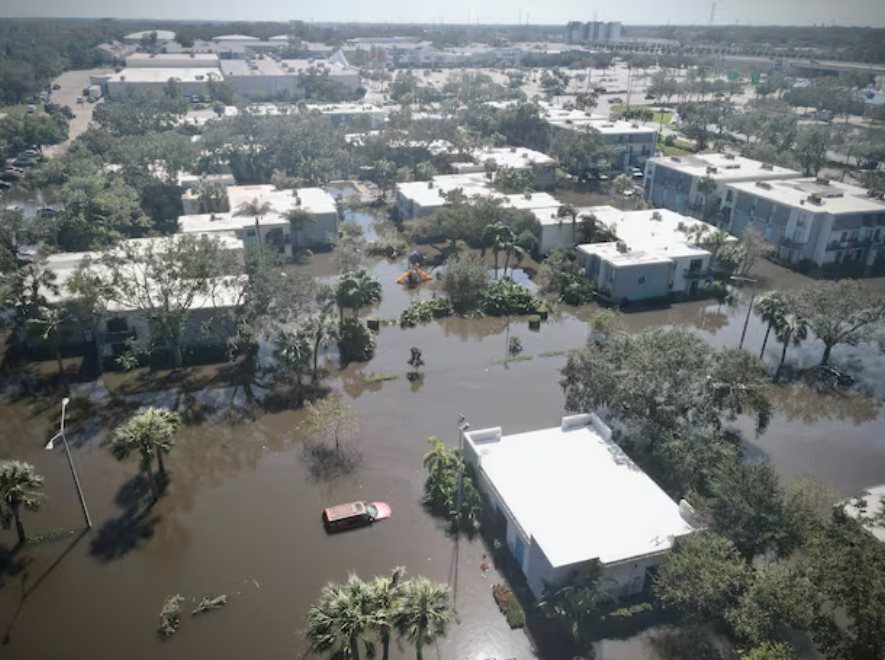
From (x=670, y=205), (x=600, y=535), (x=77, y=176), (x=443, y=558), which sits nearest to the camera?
(x=600, y=535)

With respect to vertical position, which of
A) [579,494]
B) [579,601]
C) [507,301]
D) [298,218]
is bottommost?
[507,301]

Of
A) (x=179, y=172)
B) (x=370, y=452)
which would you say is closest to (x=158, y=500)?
(x=370, y=452)

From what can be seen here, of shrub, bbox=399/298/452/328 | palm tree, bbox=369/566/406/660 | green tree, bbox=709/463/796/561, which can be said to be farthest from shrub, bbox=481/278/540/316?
palm tree, bbox=369/566/406/660

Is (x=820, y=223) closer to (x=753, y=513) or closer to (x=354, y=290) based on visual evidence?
(x=354, y=290)

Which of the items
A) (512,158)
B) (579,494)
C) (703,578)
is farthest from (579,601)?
(512,158)

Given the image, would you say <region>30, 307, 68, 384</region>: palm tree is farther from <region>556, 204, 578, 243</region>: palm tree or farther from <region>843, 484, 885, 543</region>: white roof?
<region>843, 484, 885, 543</region>: white roof

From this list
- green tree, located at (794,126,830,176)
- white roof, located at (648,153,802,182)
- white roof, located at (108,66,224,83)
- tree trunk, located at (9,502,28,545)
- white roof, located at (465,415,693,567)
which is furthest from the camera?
white roof, located at (108,66,224,83)

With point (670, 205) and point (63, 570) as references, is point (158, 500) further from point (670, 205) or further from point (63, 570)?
point (670, 205)
